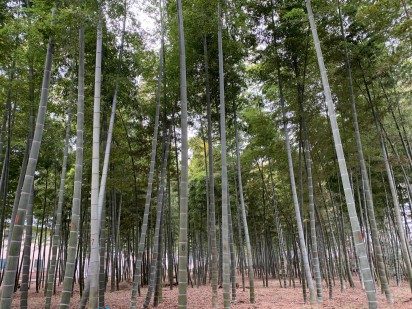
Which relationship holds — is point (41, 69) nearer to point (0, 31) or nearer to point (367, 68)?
point (0, 31)

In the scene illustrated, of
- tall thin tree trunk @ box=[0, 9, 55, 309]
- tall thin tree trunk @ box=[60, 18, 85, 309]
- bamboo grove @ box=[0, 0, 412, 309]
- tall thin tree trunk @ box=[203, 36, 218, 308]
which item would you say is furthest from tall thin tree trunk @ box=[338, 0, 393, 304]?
tall thin tree trunk @ box=[0, 9, 55, 309]

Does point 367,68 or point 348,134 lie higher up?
point 367,68

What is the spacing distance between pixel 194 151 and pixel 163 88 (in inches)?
205

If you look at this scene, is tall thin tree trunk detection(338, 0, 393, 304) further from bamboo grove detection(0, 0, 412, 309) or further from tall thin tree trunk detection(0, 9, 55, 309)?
tall thin tree trunk detection(0, 9, 55, 309)

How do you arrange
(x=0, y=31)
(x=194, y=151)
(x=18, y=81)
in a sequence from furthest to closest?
1. (x=194, y=151)
2. (x=18, y=81)
3. (x=0, y=31)

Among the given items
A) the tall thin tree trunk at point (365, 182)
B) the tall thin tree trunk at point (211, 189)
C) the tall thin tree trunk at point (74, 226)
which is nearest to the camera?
the tall thin tree trunk at point (74, 226)

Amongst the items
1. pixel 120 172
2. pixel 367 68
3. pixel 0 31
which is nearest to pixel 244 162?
pixel 120 172

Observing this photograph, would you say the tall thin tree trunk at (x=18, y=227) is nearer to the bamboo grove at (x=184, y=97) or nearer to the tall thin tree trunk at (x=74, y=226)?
the bamboo grove at (x=184, y=97)

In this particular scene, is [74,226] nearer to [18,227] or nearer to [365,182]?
[18,227]

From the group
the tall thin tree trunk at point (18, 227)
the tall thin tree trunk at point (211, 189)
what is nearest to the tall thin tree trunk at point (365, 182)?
the tall thin tree trunk at point (211, 189)

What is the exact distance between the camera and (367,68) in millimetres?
6258

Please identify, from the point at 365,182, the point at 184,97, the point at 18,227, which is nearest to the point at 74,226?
the point at 18,227

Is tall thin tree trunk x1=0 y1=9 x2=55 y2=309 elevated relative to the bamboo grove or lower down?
lower down

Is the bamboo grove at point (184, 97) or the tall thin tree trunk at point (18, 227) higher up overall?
the bamboo grove at point (184, 97)
